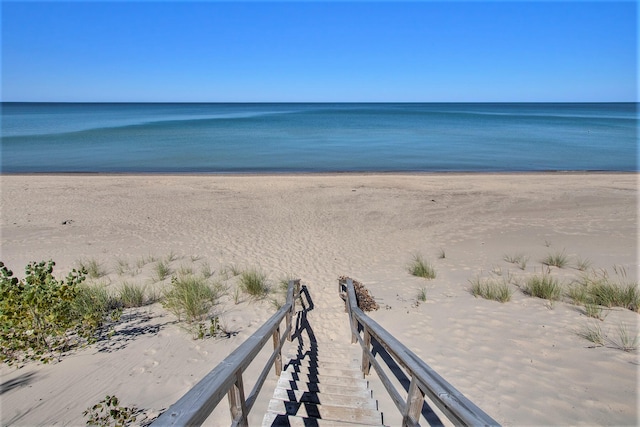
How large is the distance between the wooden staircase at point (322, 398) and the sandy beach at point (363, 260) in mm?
391

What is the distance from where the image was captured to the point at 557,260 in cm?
790

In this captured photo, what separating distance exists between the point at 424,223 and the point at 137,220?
10077 mm

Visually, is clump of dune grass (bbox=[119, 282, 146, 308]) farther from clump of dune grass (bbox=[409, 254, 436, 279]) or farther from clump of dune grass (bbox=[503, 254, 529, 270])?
clump of dune grass (bbox=[503, 254, 529, 270])

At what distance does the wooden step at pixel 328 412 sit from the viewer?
2.83 meters

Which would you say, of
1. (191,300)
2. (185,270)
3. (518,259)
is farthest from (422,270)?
(185,270)

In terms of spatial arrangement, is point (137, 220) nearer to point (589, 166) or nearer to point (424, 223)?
point (424, 223)

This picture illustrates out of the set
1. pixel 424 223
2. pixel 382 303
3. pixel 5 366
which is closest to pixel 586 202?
pixel 424 223

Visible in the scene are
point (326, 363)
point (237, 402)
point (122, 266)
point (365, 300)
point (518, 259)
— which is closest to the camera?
point (237, 402)

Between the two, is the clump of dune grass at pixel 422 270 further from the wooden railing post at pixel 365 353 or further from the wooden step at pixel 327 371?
the wooden step at pixel 327 371

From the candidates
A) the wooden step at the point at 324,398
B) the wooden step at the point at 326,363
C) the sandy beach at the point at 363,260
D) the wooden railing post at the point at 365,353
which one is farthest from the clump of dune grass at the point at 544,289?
the wooden step at the point at 324,398

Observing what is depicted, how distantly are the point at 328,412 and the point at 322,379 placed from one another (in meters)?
0.89

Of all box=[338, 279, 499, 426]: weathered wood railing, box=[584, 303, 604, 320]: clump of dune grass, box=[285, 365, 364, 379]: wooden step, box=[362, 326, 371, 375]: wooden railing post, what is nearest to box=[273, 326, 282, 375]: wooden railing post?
box=[285, 365, 364, 379]: wooden step

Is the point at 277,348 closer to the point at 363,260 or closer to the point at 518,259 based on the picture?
the point at 363,260

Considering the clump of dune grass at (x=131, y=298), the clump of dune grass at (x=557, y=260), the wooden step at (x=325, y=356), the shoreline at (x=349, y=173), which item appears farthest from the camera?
the shoreline at (x=349, y=173)
